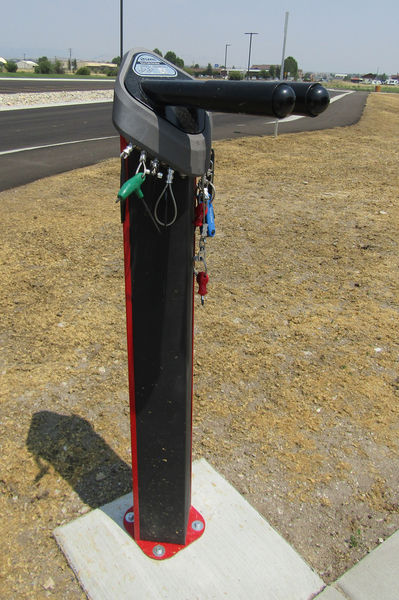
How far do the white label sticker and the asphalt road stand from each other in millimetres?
4201

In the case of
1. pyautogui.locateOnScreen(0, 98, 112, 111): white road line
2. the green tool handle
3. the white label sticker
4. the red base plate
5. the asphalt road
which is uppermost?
the white label sticker

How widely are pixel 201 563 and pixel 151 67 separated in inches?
70.3

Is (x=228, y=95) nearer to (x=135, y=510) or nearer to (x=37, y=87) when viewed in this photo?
(x=135, y=510)

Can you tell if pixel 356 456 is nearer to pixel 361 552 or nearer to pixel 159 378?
pixel 361 552

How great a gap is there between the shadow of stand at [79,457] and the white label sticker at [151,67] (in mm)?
1790

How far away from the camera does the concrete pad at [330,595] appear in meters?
1.82

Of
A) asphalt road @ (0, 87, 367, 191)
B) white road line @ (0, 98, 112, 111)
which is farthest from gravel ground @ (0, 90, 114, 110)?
asphalt road @ (0, 87, 367, 191)

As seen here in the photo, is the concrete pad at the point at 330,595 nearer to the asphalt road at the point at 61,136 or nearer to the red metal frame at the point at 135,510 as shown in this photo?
the red metal frame at the point at 135,510

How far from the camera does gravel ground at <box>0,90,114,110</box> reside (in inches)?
825

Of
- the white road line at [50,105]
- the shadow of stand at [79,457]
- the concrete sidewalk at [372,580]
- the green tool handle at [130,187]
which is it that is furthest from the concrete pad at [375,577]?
the white road line at [50,105]

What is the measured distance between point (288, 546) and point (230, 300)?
2.28 metres

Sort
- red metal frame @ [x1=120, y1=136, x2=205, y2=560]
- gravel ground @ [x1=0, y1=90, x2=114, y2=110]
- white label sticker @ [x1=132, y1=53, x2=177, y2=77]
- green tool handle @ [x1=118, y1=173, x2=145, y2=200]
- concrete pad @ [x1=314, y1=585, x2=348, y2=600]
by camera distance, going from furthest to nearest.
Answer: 1. gravel ground @ [x1=0, y1=90, x2=114, y2=110]
2. concrete pad @ [x1=314, y1=585, x2=348, y2=600]
3. red metal frame @ [x1=120, y1=136, x2=205, y2=560]
4. white label sticker @ [x1=132, y1=53, x2=177, y2=77]
5. green tool handle @ [x1=118, y1=173, x2=145, y2=200]

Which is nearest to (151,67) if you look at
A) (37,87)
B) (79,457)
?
(79,457)

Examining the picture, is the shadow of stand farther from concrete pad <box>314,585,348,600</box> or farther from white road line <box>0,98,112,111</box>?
white road line <box>0,98,112,111</box>
